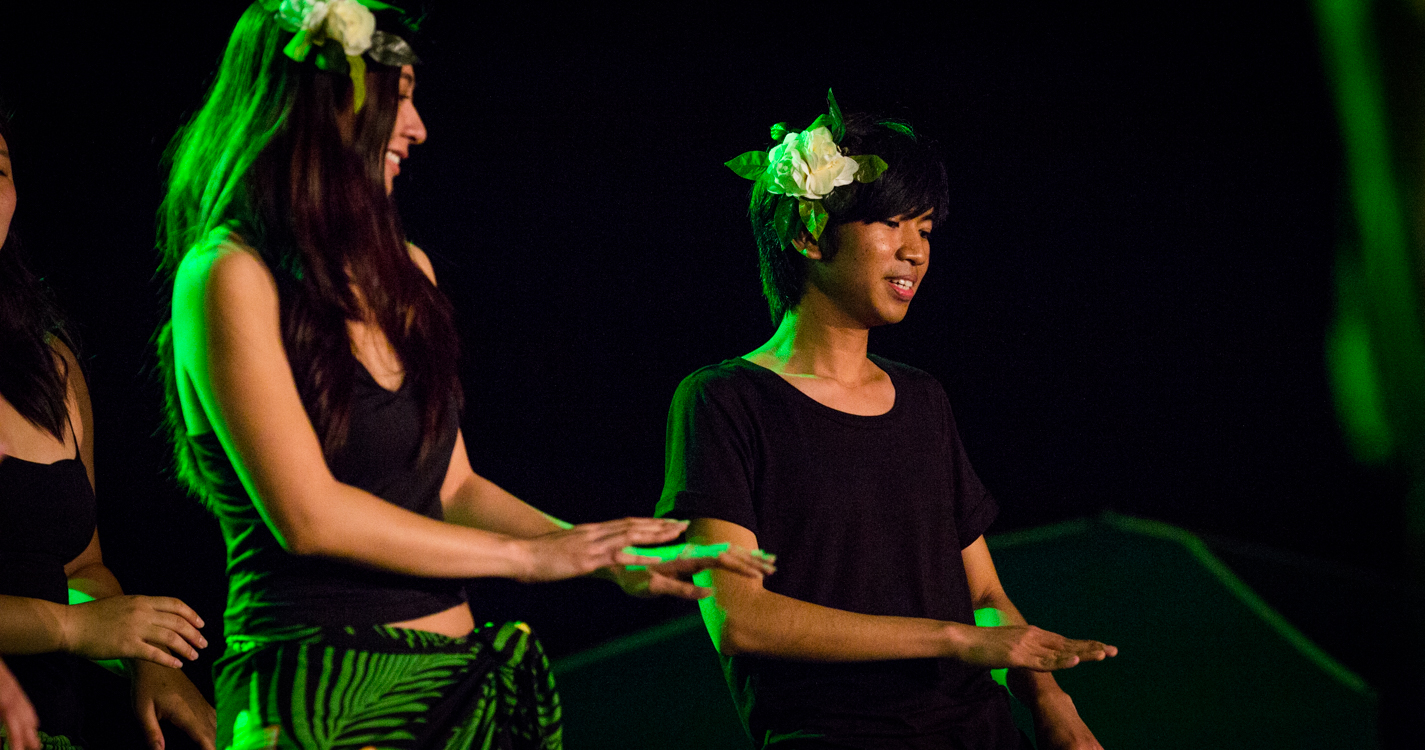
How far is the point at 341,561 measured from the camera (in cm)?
121

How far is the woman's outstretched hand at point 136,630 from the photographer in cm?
135

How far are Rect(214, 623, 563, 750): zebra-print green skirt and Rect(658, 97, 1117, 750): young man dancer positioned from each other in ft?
1.60

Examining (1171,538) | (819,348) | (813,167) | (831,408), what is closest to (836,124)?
(813,167)

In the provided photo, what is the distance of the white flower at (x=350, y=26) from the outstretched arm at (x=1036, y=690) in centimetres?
120

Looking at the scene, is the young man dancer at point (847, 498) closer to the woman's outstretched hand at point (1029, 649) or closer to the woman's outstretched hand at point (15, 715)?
the woman's outstretched hand at point (1029, 649)

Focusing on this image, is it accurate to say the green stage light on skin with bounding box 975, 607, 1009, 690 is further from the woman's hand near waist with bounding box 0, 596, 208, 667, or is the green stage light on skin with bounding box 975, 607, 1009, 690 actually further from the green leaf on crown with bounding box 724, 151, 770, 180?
the woman's hand near waist with bounding box 0, 596, 208, 667

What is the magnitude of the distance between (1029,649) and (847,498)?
1.28 ft

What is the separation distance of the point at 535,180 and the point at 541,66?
0.26 meters

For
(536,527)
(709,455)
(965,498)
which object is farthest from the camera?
(965,498)

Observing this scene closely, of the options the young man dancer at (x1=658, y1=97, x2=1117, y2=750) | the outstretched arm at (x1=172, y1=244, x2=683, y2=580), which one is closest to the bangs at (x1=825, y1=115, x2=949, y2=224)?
the young man dancer at (x1=658, y1=97, x2=1117, y2=750)

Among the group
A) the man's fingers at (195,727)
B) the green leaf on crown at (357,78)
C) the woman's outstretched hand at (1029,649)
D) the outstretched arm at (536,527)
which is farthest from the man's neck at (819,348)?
the man's fingers at (195,727)

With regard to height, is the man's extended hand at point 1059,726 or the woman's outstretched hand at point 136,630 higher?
the woman's outstretched hand at point 136,630

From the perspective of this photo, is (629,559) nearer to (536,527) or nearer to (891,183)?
(536,527)

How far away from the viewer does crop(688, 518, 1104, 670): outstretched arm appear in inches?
66.9
